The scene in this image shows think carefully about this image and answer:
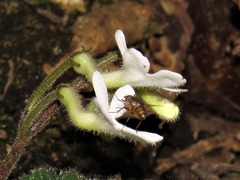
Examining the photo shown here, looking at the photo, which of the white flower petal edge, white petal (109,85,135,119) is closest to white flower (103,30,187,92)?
the white flower petal edge

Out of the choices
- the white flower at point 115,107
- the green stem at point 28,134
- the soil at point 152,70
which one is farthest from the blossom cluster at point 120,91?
the soil at point 152,70

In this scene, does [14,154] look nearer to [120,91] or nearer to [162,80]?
[120,91]

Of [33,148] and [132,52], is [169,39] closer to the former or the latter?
[33,148]

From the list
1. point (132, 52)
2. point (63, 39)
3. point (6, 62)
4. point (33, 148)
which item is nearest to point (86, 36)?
point (63, 39)

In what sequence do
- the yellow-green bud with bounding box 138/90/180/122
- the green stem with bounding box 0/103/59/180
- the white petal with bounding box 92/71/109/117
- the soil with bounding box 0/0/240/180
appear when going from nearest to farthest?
the white petal with bounding box 92/71/109/117 < the yellow-green bud with bounding box 138/90/180/122 < the green stem with bounding box 0/103/59/180 < the soil with bounding box 0/0/240/180

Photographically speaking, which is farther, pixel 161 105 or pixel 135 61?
pixel 161 105

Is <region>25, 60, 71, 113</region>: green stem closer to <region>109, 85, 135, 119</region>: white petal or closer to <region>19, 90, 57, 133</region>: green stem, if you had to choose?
<region>19, 90, 57, 133</region>: green stem

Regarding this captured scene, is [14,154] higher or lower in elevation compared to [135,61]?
lower

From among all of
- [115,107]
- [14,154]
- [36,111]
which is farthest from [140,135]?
[14,154]
